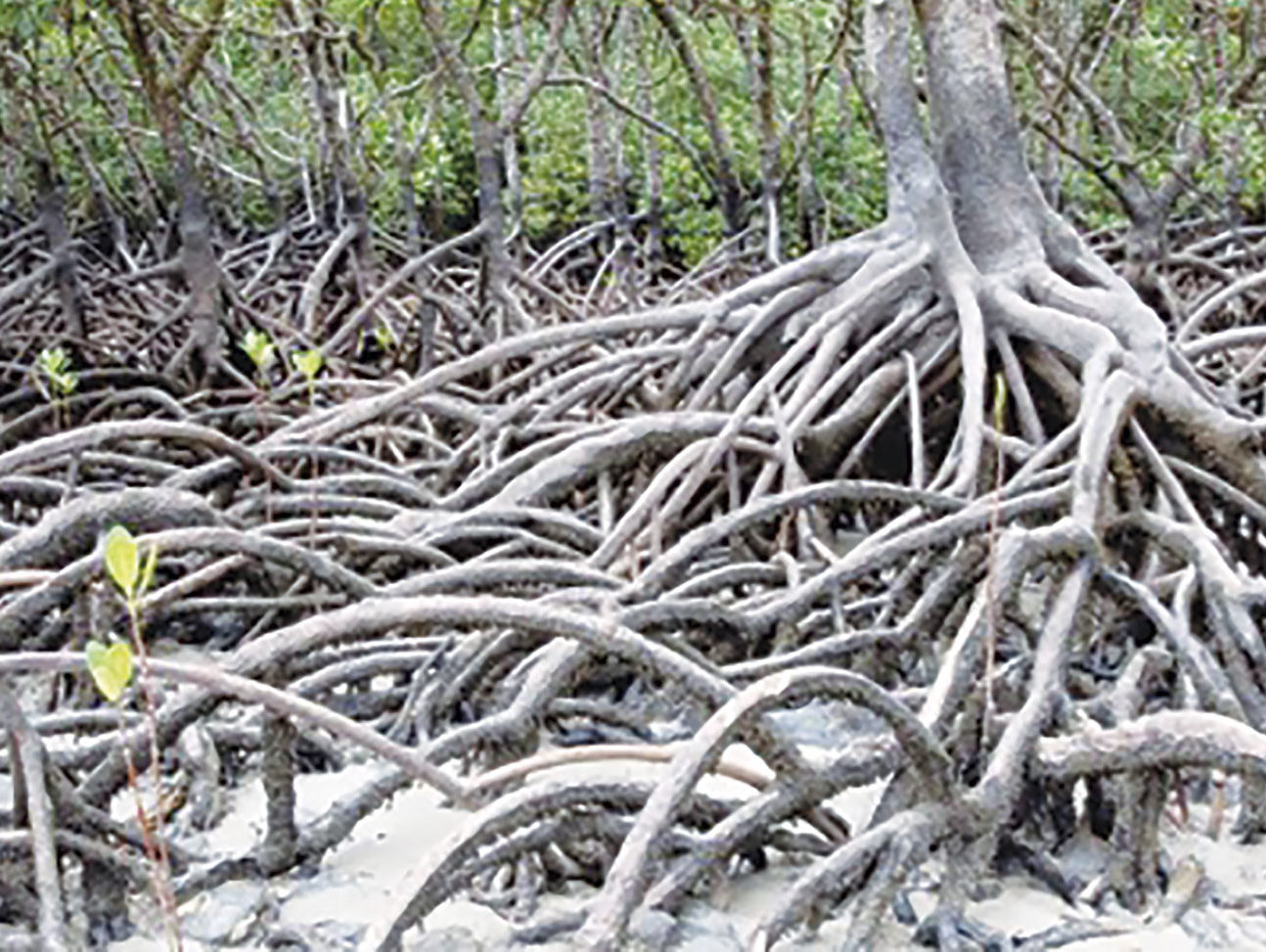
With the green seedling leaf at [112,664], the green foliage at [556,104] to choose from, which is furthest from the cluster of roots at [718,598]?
the green foliage at [556,104]

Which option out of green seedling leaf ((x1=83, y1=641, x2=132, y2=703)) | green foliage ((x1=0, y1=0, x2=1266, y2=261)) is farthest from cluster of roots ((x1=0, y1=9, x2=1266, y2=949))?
green foliage ((x1=0, y1=0, x2=1266, y2=261))

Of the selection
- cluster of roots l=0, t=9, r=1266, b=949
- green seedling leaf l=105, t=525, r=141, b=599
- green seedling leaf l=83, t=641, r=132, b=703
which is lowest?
cluster of roots l=0, t=9, r=1266, b=949

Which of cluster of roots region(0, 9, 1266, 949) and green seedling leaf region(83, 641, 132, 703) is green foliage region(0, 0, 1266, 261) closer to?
cluster of roots region(0, 9, 1266, 949)

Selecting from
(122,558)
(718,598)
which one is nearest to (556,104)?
(718,598)

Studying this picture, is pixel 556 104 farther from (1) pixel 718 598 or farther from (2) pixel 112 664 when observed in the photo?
(2) pixel 112 664

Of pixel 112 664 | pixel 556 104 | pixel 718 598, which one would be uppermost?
pixel 556 104

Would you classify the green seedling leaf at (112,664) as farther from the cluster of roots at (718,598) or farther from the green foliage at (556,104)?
A: the green foliage at (556,104)

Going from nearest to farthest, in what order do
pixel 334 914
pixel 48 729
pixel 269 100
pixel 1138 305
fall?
1. pixel 334 914
2. pixel 48 729
3. pixel 1138 305
4. pixel 269 100

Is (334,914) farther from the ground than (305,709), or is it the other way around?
(305,709)

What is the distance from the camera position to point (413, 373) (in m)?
6.87

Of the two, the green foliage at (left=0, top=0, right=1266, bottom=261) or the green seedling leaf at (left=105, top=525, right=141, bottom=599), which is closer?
the green seedling leaf at (left=105, top=525, right=141, bottom=599)

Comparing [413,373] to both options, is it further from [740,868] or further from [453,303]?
[740,868]

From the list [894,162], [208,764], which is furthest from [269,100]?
[208,764]

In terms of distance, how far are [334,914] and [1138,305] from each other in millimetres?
2182
